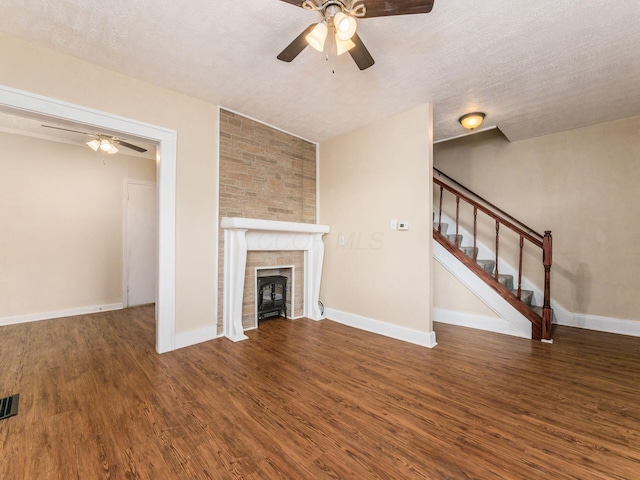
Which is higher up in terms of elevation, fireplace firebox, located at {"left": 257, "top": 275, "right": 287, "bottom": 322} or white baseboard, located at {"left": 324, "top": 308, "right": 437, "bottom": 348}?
fireplace firebox, located at {"left": 257, "top": 275, "right": 287, "bottom": 322}

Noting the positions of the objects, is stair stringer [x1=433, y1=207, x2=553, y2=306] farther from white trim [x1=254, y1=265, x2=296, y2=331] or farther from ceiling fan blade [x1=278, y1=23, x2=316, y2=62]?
ceiling fan blade [x1=278, y1=23, x2=316, y2=62]

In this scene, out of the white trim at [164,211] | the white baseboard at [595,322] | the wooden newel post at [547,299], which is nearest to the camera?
the white trim at [164,211]

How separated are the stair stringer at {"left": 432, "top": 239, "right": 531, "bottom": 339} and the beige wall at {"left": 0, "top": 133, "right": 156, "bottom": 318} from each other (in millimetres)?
5269

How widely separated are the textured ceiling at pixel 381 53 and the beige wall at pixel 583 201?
572 millimetres

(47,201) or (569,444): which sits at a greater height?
(47,201)

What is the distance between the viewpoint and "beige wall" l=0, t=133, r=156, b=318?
3770 mm

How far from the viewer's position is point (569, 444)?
158cm

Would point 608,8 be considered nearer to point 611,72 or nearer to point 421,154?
point 611,72

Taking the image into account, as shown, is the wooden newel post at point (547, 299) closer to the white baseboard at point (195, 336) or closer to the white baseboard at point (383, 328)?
the white baseboard at point (383, 328)

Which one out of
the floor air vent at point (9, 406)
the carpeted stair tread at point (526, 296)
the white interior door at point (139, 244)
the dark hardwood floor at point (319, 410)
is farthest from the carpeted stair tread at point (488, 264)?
the white interior door at point (139, 244)

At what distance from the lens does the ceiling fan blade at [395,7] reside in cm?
156

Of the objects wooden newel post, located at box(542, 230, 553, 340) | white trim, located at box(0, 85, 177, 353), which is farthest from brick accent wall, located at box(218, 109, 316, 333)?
wooden newel post, located at box(542, 230, 553, 340)

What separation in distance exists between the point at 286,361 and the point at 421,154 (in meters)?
2.67

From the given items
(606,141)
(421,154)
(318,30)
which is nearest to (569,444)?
(421,154)
